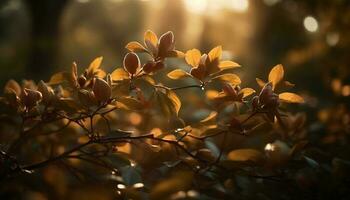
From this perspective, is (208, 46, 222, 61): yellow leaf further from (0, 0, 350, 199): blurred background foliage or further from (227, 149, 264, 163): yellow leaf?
(0, 0, 350, 199): blurred background foliage

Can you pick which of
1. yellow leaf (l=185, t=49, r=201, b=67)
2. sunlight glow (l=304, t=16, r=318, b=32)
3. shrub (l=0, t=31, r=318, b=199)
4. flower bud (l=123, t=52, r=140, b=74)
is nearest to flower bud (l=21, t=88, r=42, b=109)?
shrub (l=0, t=31, r=318, b=199)

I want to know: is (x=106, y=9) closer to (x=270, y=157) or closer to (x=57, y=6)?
(x=57, y=6)

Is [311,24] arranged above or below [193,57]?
below

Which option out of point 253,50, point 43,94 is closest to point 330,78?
point 43,94

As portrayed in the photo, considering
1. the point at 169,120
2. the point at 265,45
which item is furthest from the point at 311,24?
the point at 265,45

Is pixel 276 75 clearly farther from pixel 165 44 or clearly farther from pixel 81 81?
pixel 81 81

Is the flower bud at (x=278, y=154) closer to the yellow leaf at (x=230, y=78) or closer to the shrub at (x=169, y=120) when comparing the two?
the shrub at (x=169, y=120)

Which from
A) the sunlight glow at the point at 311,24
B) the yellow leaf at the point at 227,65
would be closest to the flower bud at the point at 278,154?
the yellow leaf at the point at 227,65
